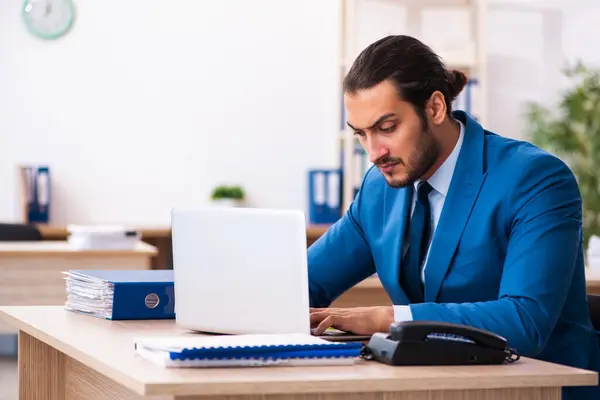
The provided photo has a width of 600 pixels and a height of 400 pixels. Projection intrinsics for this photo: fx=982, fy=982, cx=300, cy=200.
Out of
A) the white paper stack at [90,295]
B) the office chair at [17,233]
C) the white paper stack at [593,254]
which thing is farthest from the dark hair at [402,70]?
the office chair at [17,233]

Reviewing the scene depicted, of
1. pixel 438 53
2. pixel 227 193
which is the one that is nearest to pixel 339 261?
pixel 227 193

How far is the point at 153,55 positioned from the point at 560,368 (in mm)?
5142

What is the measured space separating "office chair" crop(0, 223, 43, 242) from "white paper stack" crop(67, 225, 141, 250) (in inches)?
21.5

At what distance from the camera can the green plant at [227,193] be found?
242 inches

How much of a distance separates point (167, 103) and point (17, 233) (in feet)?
5.32

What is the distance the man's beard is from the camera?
195 cm

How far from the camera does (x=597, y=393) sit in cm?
180

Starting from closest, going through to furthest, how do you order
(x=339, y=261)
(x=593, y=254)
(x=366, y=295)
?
(x=339, y=261) → (x=366, y=295) → (x=593, y=254)

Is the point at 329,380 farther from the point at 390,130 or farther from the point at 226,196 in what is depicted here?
the point at 226,196

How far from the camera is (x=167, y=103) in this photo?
6.27 meters

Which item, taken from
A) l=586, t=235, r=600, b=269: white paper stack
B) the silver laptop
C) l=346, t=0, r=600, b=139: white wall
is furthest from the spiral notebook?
l=346, t=0, r=600, b=139: white wall

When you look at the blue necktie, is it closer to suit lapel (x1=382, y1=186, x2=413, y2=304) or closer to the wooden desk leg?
suit lapel (x1=382, y1=186, x2=413, y2=304)

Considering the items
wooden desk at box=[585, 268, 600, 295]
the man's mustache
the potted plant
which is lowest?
wooden desk at box=[585, 268, 600, 295]

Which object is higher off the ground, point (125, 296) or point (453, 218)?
point (453, 218)
